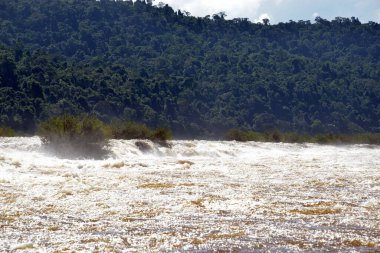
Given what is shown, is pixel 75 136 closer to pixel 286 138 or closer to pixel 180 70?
pixel 286 138

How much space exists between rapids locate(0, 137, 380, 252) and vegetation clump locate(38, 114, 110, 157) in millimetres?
4487

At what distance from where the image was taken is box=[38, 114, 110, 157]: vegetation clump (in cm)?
2273

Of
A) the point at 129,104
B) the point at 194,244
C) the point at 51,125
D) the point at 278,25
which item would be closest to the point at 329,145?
the point at 51,125

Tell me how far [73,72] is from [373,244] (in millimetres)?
62937

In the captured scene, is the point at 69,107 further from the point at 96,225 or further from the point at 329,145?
the point at 96,225

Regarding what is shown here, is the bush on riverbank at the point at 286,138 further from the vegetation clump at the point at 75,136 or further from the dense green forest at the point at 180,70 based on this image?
the dense green forest at the point at 180,70

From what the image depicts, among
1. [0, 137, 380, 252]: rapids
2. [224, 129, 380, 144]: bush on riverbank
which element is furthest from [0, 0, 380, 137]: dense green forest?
[0, 137, 380, 252]: rapids

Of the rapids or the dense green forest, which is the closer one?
the rapids

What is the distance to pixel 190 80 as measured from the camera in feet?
277

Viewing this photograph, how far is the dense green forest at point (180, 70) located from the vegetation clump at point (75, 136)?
28.0 m

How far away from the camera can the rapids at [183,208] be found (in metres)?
7.29

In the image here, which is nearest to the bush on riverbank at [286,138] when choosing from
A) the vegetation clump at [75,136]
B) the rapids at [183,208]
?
the vegetation clump at [75,136]

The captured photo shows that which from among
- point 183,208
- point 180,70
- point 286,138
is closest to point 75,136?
point 183,208

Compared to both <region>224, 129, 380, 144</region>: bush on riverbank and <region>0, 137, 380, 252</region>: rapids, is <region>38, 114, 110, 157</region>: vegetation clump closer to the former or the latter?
<region>0, 137, 380, 252</region>: rapids
